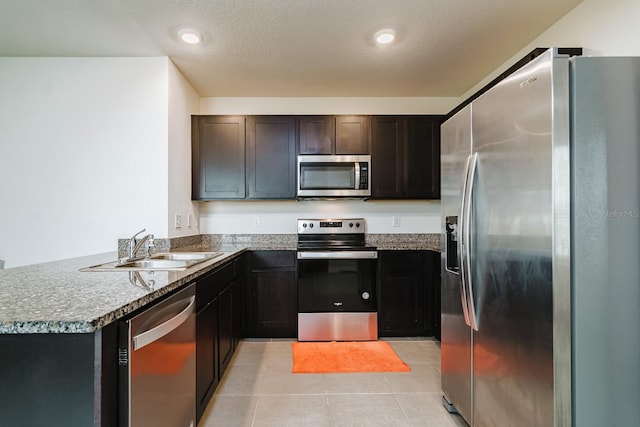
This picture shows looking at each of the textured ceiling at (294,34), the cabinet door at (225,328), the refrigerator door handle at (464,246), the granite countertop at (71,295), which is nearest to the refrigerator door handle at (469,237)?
the refrigerator door handle at (464,246)

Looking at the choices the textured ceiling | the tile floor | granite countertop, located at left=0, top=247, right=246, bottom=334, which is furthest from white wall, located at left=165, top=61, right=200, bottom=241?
the tile floor

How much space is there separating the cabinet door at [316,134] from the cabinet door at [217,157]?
2.01ft

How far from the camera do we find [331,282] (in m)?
3.03

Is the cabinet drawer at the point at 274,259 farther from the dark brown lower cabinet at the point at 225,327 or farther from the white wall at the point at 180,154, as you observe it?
the white wall at the point at 180,154

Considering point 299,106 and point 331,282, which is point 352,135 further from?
point 331,282

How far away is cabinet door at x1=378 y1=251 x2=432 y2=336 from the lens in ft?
10.1

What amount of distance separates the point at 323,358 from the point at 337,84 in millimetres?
2592

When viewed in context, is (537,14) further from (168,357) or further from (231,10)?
(168,357)

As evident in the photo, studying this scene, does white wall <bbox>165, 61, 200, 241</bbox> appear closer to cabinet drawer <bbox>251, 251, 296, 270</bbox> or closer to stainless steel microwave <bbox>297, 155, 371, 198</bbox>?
cabinet drawer <bbox>251, 251, 296, 270</bbox>

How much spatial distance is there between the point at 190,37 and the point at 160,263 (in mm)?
1672

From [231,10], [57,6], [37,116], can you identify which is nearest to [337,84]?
[231,10]

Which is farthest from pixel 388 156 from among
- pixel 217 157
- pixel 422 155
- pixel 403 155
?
pixel 217 157

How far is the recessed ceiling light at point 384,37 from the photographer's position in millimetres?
2258

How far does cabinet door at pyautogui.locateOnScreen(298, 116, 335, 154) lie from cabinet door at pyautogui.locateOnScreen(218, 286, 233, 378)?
5.36 ft
